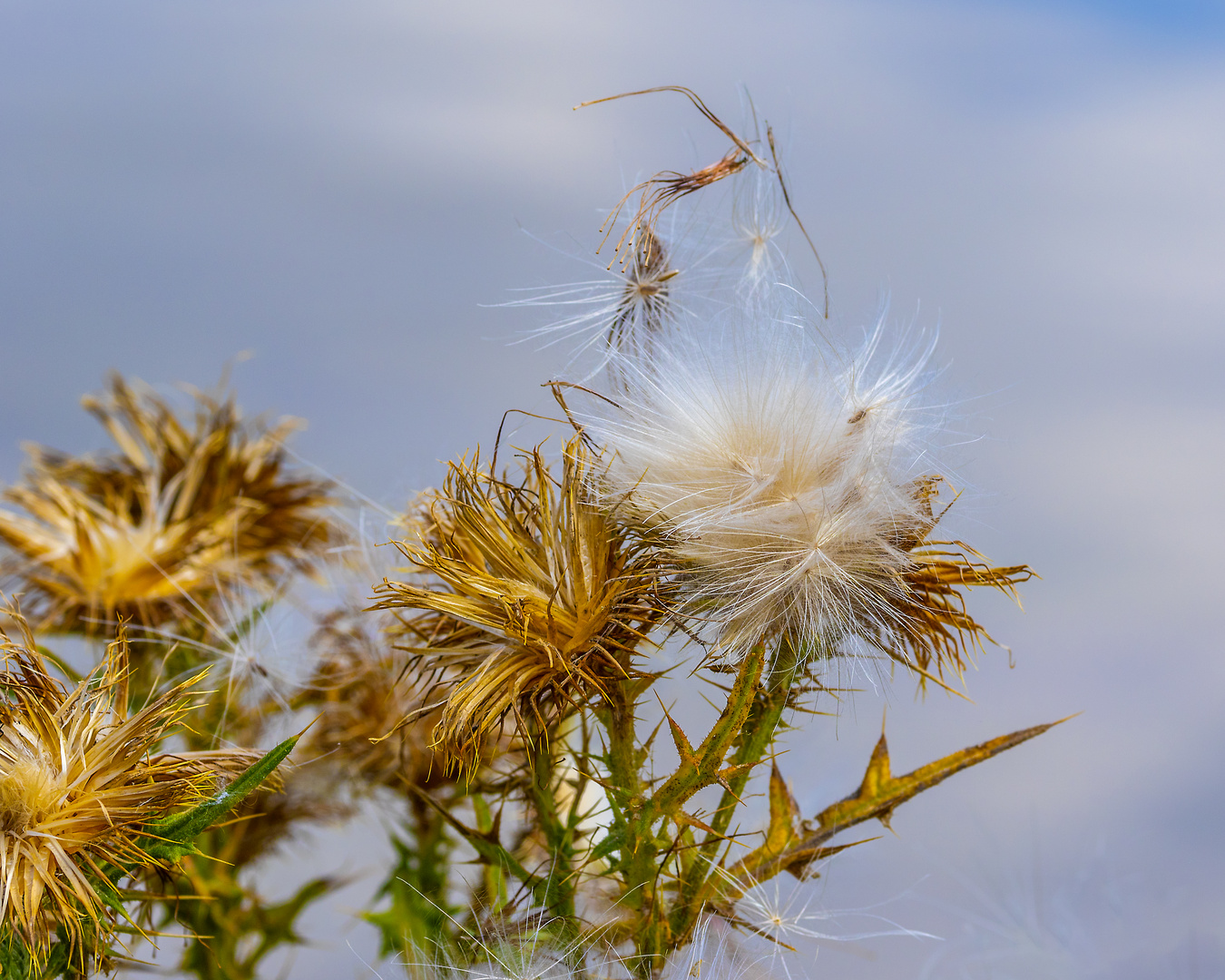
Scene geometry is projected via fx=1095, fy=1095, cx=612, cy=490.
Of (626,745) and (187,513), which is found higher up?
(187,513)

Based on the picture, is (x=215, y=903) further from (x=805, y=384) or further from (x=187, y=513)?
(x=805, y=384)

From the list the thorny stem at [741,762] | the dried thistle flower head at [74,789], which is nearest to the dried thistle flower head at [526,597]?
the thorny stem at [741,762]

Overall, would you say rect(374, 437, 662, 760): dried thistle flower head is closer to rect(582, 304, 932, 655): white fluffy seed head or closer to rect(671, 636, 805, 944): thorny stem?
rect(582, 304, 932, 655): white fluffy seed head

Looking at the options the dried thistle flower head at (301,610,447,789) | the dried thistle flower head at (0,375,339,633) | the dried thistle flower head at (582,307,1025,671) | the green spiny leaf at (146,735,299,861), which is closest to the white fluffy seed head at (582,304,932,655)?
the dried thistle flower head at (582,307,1025,671)

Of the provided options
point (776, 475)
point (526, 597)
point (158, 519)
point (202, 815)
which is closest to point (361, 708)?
point (158, 519)

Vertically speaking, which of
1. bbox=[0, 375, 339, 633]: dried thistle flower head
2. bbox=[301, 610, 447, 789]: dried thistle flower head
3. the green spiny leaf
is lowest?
the green spiny leaf

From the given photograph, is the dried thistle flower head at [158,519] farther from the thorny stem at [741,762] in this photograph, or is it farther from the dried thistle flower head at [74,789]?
the thorny stem at [741,762]

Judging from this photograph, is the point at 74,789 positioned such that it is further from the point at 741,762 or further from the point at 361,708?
the point at 361,708

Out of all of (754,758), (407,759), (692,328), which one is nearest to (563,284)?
(692,328)
